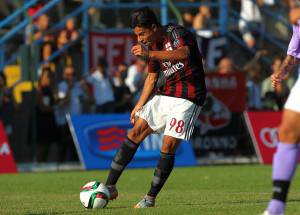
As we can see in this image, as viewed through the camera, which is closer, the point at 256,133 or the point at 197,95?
the point at 197,95

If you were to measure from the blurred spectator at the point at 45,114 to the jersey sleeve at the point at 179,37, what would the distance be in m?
10.2

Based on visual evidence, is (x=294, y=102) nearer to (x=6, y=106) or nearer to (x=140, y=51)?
(x=140, y=51)

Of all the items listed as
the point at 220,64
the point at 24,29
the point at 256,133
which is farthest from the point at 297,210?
the point at 24,29

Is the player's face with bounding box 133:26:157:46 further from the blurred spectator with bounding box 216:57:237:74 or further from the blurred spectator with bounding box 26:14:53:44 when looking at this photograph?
the blurred spectator with bounding box 26:14:53:44

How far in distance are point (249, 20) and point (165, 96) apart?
14.7 meters

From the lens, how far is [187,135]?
11422mm

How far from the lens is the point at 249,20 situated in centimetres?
2597

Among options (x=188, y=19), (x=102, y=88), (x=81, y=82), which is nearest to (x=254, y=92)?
(x=188, y=19)

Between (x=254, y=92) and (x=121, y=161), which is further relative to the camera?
(x=254, y=92)

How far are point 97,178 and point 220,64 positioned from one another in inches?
259

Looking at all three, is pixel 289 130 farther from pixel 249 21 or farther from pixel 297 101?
pixel 249 21

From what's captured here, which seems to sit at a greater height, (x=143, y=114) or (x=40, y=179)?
(x=143, y=114)

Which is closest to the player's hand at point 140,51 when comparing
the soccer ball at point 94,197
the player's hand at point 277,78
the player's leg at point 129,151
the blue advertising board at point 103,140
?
the player's leg at point 129,151

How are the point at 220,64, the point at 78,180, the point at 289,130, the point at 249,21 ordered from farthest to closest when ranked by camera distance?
the point at 249,21
the point at 220,64
the point at 78,180
the point at 289,130
